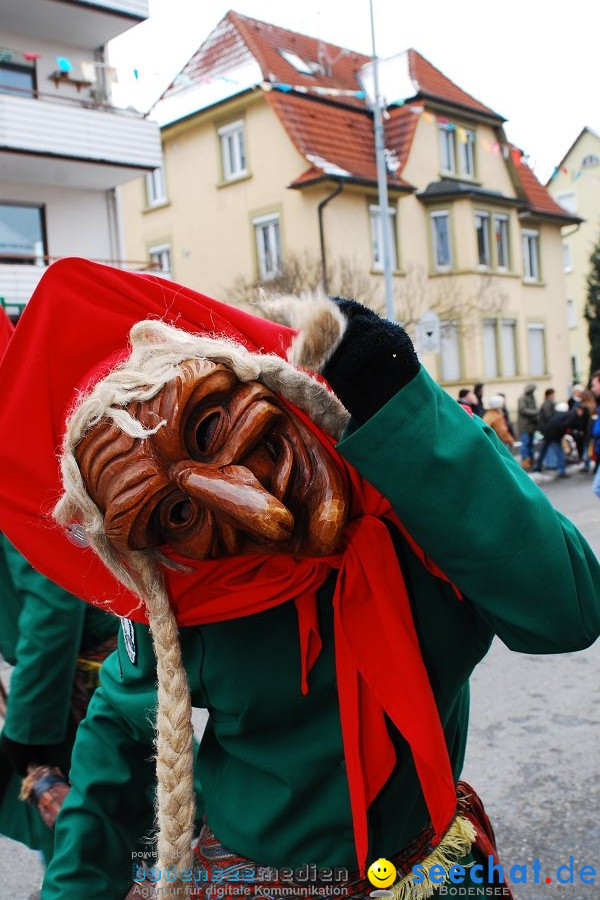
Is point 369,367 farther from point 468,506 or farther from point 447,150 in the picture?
point 447,150

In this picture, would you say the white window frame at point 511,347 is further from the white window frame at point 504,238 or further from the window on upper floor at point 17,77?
the window on upper floor at point 17,77

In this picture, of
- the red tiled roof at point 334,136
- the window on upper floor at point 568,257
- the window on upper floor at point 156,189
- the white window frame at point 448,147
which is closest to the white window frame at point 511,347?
the white window frame at point 448,147

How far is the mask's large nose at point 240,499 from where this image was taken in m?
1.08

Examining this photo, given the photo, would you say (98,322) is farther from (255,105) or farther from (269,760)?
(255,105)

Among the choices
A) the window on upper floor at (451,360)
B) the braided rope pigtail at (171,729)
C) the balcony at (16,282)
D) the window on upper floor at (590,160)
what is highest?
the window on upper floor at (590,160)

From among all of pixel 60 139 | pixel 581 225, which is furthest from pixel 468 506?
pixel 581 225

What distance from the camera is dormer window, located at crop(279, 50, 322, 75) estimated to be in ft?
67.8

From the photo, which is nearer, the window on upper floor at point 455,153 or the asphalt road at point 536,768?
the asphalt road at point 536,768

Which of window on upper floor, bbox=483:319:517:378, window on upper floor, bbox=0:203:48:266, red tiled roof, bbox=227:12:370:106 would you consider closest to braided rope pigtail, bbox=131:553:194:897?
window on upper floor, bbox=0:203:48:266

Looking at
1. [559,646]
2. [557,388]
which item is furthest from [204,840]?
[557,388]

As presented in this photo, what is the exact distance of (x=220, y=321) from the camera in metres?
1.33

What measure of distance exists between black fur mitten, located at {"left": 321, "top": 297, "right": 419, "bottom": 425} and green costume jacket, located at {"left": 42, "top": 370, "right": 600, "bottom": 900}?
23 mm

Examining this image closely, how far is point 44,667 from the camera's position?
2393 mm

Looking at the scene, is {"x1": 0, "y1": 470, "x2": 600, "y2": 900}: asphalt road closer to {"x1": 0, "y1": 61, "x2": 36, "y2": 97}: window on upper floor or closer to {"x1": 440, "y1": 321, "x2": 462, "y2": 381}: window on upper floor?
{"x1": 0, "y1": 61, "x2": 36, "y2": 97}: window on upper floor
